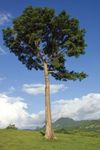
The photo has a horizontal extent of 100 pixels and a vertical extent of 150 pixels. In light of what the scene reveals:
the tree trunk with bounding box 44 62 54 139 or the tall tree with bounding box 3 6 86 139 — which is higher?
the tall tree with bounding box 3 6 86 139

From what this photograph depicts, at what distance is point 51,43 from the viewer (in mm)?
51844

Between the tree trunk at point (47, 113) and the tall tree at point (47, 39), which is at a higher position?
the tall tree at point (47, 39)

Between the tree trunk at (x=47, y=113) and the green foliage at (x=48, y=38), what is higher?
the green foliage at (x=48, y=38)

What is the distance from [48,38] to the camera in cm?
5188

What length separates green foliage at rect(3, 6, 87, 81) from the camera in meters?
49.8

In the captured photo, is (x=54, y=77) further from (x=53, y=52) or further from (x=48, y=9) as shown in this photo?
(x=48, y=9)

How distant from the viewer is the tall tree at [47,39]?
49.7 m

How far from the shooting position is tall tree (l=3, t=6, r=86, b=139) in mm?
49688

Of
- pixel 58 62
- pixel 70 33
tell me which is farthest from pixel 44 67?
pixel 70 33

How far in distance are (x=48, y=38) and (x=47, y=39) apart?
236 millimetres

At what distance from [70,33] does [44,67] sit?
6.73 m

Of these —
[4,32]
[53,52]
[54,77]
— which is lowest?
[54,77]

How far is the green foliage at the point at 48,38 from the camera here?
1961 inches

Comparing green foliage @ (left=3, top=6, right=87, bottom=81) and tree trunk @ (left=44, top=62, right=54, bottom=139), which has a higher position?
green foliage @ (left=3, top=6, right=87, bottom=81)
